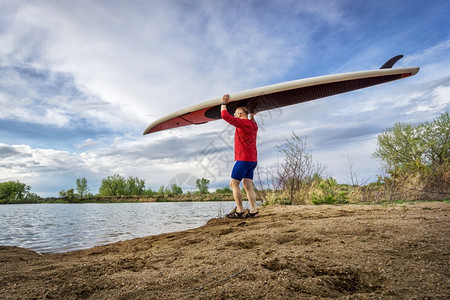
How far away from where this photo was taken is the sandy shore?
1539 mm

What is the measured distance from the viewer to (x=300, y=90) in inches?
182

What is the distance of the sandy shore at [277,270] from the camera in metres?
1.54

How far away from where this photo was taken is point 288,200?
7.94 metres

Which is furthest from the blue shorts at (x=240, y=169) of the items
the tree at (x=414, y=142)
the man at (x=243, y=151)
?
the tree at (x=414, y=142)

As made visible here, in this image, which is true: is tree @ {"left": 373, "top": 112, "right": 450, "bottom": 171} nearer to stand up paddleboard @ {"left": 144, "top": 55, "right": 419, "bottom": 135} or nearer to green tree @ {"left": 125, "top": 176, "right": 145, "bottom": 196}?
stand up paddleboard @ {"left": 144, "top": 55, "right": 419, "bottom": 135}

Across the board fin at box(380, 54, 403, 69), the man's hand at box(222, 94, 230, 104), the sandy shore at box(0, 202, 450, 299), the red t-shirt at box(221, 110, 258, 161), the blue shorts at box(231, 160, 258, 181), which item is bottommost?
the sandy shore at box(0, 202, 450, 299)

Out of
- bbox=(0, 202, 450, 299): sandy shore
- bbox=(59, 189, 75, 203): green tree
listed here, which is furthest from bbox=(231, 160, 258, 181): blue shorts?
bbox=(59, 189, 75, 203): green tree

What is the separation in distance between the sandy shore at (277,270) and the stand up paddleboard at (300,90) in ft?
8.45

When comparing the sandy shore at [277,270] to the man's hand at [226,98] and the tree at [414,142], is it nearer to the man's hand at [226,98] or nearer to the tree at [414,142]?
the man's hand at [226,98]

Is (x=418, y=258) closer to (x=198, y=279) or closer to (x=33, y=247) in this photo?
(x=198, y=279)

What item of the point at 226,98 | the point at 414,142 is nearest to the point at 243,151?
the point at 226,98

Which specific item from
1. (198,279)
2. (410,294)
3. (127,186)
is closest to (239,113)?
(198,279)

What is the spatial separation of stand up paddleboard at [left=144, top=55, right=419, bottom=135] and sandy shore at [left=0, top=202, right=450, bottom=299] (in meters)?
2.57

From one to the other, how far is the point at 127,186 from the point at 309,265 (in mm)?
37991
